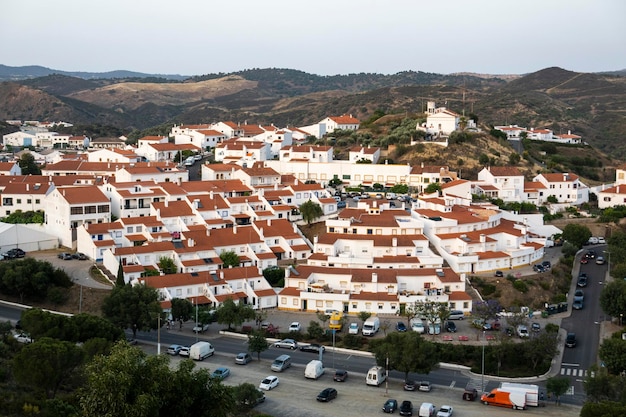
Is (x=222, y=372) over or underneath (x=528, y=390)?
over

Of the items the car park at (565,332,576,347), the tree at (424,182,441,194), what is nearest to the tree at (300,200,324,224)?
the tree at (424,182,441,194)

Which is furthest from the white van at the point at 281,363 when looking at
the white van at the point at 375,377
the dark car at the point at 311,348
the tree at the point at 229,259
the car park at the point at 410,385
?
the tree at the point at 229,259

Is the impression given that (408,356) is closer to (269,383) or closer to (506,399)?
(506,399)

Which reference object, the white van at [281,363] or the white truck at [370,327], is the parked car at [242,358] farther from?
the white truck at [370,327]

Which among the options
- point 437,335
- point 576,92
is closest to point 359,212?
point 437,335

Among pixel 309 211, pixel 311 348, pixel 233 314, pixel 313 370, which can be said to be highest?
pixel 309 211

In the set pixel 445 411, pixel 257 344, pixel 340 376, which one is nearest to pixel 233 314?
pixel 257 344

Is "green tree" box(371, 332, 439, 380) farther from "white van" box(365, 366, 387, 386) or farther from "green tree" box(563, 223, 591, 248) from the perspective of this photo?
"green tree" box(563, 223, 591, 248)

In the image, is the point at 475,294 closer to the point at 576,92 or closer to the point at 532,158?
the point at 532,158
